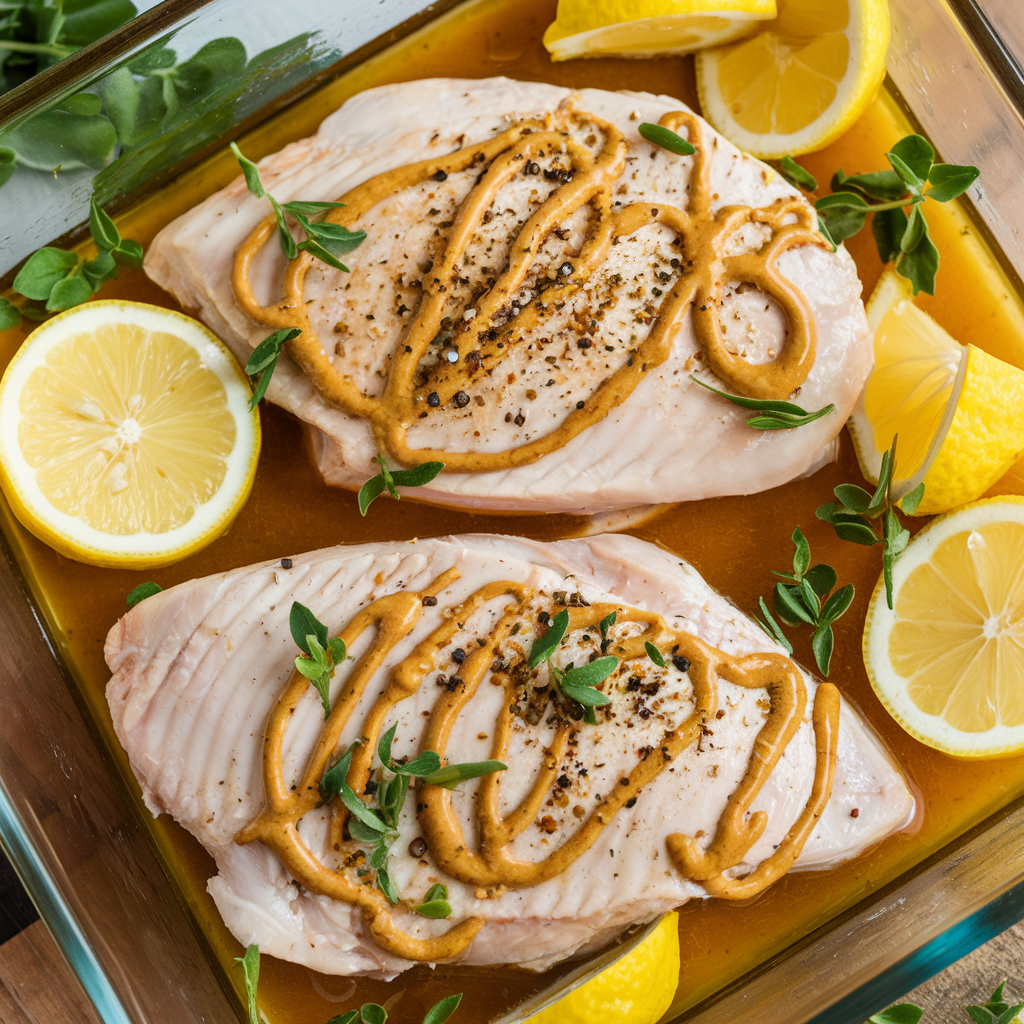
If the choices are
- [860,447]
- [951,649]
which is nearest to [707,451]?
[860,447]

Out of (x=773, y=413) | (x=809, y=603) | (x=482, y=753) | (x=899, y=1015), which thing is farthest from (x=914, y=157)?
(x=899, y=1015)

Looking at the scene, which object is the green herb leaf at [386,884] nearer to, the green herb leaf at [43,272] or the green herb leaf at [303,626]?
the green herb leaf at [303,626]

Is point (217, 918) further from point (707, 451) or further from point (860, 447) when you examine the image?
point (860, 447)

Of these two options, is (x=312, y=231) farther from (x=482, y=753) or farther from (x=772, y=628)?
(x=772, y=628)

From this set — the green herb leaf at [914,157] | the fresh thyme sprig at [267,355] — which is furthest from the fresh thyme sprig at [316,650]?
the green herb leaf at [914,157]

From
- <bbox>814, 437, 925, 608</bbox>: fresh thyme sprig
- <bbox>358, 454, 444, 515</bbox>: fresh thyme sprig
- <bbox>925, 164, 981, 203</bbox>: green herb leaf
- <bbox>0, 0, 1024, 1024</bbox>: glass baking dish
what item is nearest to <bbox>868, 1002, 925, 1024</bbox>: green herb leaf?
<bbox>0, 0, 1024, 1024</bbox>: glass baking dish

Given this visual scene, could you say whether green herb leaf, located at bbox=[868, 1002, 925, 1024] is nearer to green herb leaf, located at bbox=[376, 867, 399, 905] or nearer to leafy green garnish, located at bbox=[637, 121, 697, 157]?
green herb leaf, located at bbox=[376, 867, 399, 905]
